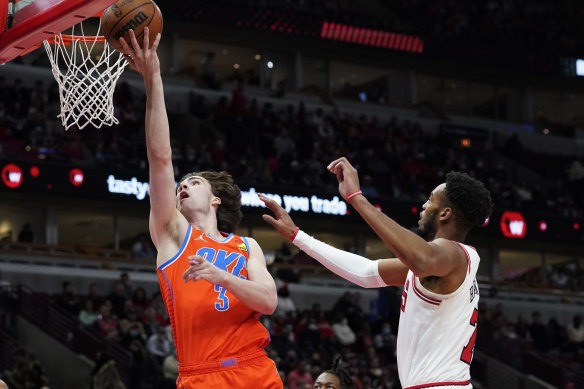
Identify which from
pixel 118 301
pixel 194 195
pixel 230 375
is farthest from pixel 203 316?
pixel 118 301

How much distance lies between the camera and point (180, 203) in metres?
5.04

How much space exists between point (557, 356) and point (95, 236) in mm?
12014

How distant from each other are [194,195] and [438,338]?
1.45 m

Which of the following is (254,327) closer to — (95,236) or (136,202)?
(136,202)

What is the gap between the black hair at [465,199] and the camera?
→ 16.0ft

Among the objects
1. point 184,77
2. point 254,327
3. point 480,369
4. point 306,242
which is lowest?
point 480,369

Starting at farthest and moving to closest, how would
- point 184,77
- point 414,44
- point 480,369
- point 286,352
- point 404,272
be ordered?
point 414,44
point 184,77
point 480,369
point 286,352
point 404,272

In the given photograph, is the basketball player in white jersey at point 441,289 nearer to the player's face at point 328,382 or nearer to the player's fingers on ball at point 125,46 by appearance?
the player's fingers on ball at point 125,46

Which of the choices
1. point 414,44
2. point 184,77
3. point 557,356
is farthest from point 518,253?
point 184,77

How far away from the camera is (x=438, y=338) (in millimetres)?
4746

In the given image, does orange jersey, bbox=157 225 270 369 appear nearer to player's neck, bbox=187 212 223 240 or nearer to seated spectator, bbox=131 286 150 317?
player's neck, bbox=187 212 223 240

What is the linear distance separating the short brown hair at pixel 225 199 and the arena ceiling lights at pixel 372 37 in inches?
936

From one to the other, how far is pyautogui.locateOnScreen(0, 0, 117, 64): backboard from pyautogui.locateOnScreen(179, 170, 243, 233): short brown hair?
1291 millimetres

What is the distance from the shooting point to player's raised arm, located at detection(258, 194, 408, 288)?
17.2 feet
